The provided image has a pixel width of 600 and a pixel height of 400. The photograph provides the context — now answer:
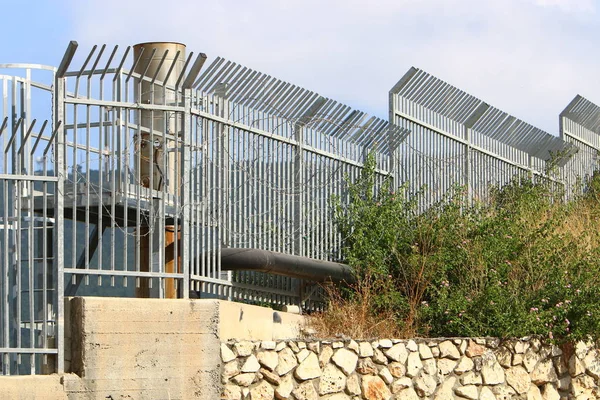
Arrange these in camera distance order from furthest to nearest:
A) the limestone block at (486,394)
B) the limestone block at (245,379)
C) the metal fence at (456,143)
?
the metal fence at (456,143), the limestone block at (486,394), the limestone block at (245,379)

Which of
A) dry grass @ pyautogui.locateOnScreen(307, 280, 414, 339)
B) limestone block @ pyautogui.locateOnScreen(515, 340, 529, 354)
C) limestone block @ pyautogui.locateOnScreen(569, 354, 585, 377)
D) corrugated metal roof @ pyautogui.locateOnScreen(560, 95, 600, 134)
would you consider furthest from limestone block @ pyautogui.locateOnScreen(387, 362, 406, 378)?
corrugated metal roof @ pyautogui.locateOnScreen(560, 95, 600, 134)

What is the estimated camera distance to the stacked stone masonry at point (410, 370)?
401 inches

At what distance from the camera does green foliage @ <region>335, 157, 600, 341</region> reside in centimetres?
1241

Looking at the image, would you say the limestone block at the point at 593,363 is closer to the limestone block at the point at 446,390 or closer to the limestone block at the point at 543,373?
the limestone block at the point at 543,373

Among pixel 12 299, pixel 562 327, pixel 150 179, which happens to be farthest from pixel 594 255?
pixel 12 299

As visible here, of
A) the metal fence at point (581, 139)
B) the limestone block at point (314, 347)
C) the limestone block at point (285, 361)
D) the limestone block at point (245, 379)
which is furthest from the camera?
the metal fence at point (581, 139)

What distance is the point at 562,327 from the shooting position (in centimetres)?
1251

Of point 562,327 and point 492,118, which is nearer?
point 562,327

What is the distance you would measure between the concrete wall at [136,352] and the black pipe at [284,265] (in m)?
1.14

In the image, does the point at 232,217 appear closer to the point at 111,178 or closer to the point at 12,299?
the point at 111,178

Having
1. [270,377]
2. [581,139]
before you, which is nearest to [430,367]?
[270,377]

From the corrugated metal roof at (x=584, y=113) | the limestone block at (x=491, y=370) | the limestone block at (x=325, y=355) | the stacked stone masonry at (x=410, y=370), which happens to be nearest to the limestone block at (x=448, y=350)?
the stacked stone masonry at (x=410, y=370)

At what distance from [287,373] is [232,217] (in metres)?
1.91

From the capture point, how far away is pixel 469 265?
42.8ft
